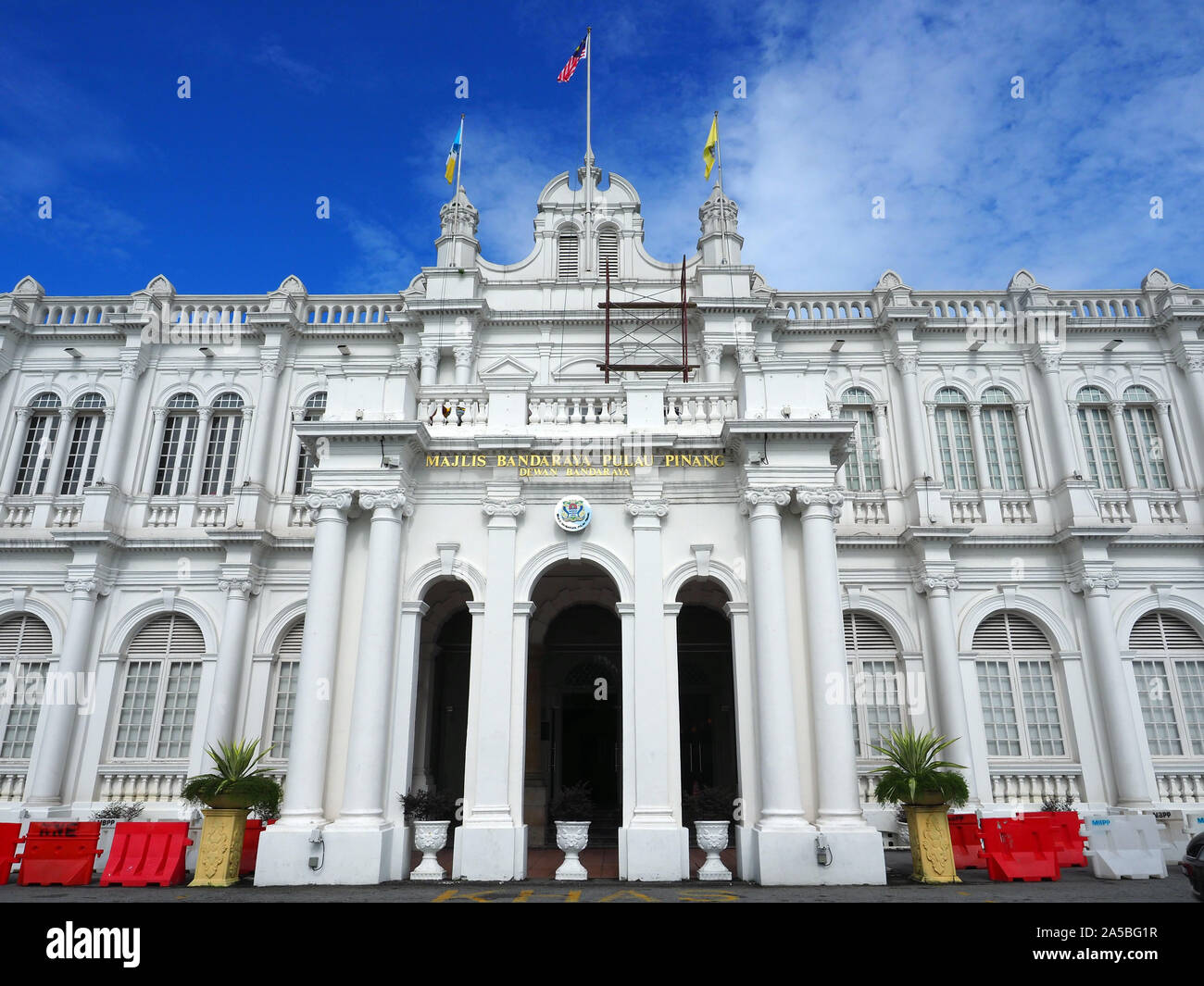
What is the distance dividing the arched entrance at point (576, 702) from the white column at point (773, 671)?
15.7 feet

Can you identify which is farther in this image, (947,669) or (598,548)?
(947,669)

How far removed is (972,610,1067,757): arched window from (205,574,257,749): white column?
17.4m

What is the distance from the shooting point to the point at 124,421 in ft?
Result: 68.8

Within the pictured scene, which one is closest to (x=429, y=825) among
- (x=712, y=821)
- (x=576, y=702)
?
(x=712, y=821)

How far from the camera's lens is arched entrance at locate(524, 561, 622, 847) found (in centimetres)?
1706

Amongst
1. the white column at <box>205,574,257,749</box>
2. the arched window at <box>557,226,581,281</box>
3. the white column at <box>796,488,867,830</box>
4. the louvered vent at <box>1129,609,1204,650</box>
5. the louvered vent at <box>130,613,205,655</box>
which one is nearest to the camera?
the white column at <box>796,488,867,830</box>

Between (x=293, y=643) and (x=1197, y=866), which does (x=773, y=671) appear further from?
(x=293, y=643)

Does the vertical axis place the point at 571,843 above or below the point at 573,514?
below

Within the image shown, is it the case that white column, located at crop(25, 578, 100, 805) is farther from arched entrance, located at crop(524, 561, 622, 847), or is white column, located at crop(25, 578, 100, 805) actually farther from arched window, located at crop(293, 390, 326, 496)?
arched entrance, located at crop(524, 561, 622, 847)

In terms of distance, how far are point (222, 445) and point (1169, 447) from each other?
2488 centimetres

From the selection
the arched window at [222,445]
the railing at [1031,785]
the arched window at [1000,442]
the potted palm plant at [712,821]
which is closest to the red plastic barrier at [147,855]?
the potted palm plant at [712,821]

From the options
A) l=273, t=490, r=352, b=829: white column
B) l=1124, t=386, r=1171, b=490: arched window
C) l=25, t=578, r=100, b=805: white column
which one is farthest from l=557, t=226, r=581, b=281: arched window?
l=1124, t=386, r=1171, b=490: arched window

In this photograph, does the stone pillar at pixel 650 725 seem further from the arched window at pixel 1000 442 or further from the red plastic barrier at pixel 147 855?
the arched window at pixel 1000 442

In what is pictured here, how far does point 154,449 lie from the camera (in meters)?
21.2
